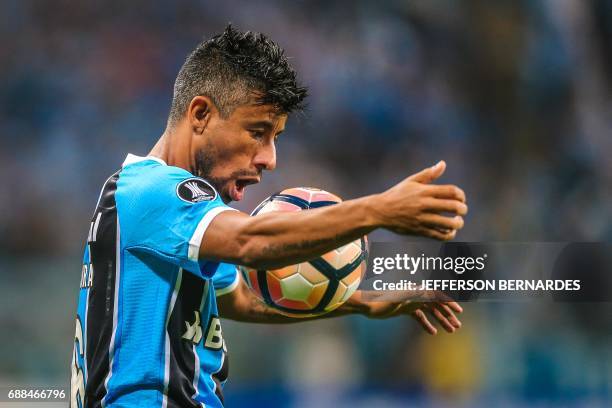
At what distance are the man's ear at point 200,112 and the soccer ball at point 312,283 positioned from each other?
0.57m

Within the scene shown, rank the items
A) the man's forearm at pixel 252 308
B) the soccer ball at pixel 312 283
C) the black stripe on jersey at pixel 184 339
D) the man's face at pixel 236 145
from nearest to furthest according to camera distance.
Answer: the black stripe on jersey at pixel 184 339 < the man's face at pixel 236 145 < the soccer ball at pixel 312 283 < the man's forearm at pixel 252 308

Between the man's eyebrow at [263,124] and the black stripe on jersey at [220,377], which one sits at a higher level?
the man's eyebrow at [263,124]

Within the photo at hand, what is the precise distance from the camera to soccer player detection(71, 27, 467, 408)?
200 cm

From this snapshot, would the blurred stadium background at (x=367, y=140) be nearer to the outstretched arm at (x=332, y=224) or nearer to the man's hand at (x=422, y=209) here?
the outstretched arm at (x=332, y=224)

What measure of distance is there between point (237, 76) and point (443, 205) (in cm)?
100

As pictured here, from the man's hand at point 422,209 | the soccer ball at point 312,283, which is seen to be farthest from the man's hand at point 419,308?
the man's hand at point 422,209

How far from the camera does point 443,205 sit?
1.91m

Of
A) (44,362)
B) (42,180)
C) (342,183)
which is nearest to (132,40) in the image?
(42,180)

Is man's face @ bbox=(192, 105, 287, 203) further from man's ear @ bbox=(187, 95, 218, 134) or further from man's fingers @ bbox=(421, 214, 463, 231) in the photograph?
man's fingers @ bbox=(421, 214, 463, 231)

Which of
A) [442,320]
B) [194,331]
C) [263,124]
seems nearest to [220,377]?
[194,331]

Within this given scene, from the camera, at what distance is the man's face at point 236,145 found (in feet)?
8.45

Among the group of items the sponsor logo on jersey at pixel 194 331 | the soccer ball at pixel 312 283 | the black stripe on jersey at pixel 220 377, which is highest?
the soccer ball at pixel 312 283

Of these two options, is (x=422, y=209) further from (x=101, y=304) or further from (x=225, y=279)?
(x=225, y=279)

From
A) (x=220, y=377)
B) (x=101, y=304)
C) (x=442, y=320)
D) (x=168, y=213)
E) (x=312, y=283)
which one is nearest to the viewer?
(x=168, y=213)
